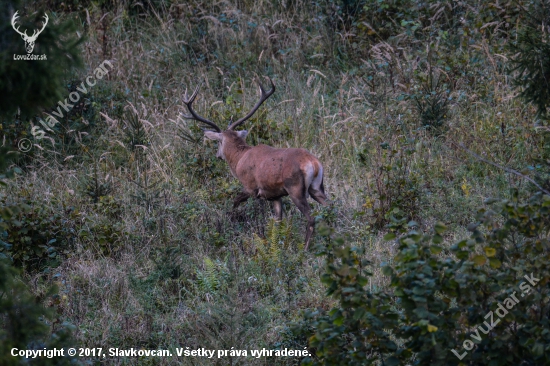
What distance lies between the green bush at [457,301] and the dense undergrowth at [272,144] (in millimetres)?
27

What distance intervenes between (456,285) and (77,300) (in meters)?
3.75

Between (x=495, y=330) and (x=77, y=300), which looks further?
(x=77, y=300)

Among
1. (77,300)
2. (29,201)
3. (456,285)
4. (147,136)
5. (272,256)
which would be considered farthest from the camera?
(147,136)

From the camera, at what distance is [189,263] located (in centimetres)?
679

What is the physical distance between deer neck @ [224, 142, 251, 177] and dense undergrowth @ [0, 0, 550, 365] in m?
0.38

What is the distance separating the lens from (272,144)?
952 centimetres

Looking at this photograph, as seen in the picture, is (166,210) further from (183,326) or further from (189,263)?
(183,326)

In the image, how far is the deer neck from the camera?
825 centimetres

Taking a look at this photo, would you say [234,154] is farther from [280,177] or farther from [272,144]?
[272,144]

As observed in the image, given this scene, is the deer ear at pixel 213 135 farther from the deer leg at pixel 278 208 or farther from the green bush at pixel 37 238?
the green bush at pixel 37 238

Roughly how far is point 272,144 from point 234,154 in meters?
1.31

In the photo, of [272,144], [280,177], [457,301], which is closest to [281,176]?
[280,177]

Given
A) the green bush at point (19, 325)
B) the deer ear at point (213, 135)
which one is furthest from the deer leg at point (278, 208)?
the green bush at point (19, 325)

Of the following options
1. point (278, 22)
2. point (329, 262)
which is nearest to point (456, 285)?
point (329, 262)
